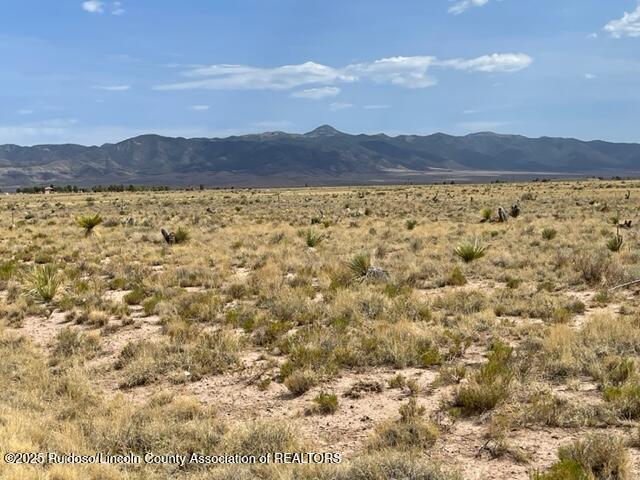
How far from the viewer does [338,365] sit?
8.12m

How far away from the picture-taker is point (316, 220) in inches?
1192

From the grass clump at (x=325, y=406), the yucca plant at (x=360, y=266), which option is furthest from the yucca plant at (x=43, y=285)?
the grass clump at (x=325, y=406)

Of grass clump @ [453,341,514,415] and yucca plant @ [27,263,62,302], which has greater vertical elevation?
yucca plant @ [27,263,62,302]

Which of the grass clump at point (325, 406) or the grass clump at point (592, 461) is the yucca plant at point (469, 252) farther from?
the grass clump at point (592, 461)

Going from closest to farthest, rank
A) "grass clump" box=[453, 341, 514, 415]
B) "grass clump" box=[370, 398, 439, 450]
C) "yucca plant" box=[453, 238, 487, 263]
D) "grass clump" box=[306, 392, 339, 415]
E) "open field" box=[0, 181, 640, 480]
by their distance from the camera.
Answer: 1. "open field" box=[0, 181, 640, 480]
2. "grass clump" box=[370, 398, 439, 450]
3. "grass clump" box=[453, 341, 514, 415]
4. "grass clump" box=[306, 392, 339, 415]
5. "yucca plant" box=[453, 238, 487, 263]

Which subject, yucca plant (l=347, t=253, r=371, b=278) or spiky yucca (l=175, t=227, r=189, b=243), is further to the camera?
spiky yucca (l=175, t=227, r=189, b=243)

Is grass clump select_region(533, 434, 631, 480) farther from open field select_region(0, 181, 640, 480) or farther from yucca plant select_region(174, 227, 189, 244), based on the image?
yucca plant select_region(174, 227, 189, 244)

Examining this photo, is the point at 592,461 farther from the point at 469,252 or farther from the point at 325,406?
the point at 469,252

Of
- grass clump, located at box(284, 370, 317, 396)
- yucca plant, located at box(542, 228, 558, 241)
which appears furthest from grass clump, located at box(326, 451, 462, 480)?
yucca plant, located at box(542, 228, 558, 241)

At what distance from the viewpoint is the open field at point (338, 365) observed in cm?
554

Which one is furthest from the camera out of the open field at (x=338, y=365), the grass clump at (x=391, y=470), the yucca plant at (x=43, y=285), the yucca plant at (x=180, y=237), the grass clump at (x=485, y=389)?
the yucca plant at (x=180, y=237)

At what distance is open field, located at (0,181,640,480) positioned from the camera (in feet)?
18.2

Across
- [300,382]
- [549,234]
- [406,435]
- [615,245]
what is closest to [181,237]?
[549,234]

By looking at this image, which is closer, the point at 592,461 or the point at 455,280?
the point at 592,461
